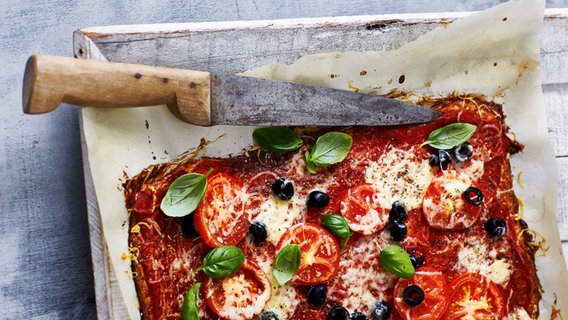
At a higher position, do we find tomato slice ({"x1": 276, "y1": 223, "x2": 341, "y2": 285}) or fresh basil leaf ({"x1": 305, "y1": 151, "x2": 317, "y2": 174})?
fresh basil leaf ({"x1": 305, "y1": 151, "x2": 317, "y2": 174})

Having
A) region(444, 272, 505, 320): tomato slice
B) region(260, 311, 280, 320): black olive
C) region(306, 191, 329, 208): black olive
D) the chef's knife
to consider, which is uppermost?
the chef's knife

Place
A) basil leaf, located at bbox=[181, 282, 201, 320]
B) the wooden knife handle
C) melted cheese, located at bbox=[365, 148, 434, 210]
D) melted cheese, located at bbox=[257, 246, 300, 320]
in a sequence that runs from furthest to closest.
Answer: melted cheese, located at bbox=[365, 148, 434, 210] → melted cheese, located at bbox=[257, 246, 300, 320] → basil leaf, located at bbox=[181, 282, 201, 320] → the wooden knife handle

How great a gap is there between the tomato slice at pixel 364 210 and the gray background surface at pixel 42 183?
3.12 ft

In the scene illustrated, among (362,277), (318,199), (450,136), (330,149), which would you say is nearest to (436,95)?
(450,136)

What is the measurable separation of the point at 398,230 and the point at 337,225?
0.22 m

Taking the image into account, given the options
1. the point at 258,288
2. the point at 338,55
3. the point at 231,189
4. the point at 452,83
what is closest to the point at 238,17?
the point at 338,55

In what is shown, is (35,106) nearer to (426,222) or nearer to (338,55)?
(338,55)

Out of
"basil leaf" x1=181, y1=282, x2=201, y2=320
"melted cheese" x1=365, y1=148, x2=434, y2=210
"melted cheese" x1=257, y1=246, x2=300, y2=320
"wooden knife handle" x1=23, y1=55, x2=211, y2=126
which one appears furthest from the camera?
"melted cheese" x1=365, y1=148, x2=434, y2=210

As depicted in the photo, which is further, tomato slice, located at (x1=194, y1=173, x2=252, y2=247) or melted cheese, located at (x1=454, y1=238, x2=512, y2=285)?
melted cheese, located at (x1=454, y1=238, x2=512, y2=285)

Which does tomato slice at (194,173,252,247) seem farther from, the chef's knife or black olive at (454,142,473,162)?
black olive at (454,142,473,162)

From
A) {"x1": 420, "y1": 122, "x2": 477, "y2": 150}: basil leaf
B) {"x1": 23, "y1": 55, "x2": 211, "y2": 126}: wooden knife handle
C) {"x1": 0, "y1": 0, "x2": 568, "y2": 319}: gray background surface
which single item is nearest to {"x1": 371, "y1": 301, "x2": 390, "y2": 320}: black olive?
{"x1": 420, "y1": 122, "x2": 477, "y2": 150}: basil leaf

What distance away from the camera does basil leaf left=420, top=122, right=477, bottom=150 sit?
94.7 inches

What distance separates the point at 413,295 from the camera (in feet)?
7.51

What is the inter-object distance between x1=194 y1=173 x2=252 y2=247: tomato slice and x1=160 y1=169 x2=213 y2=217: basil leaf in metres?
0.04
